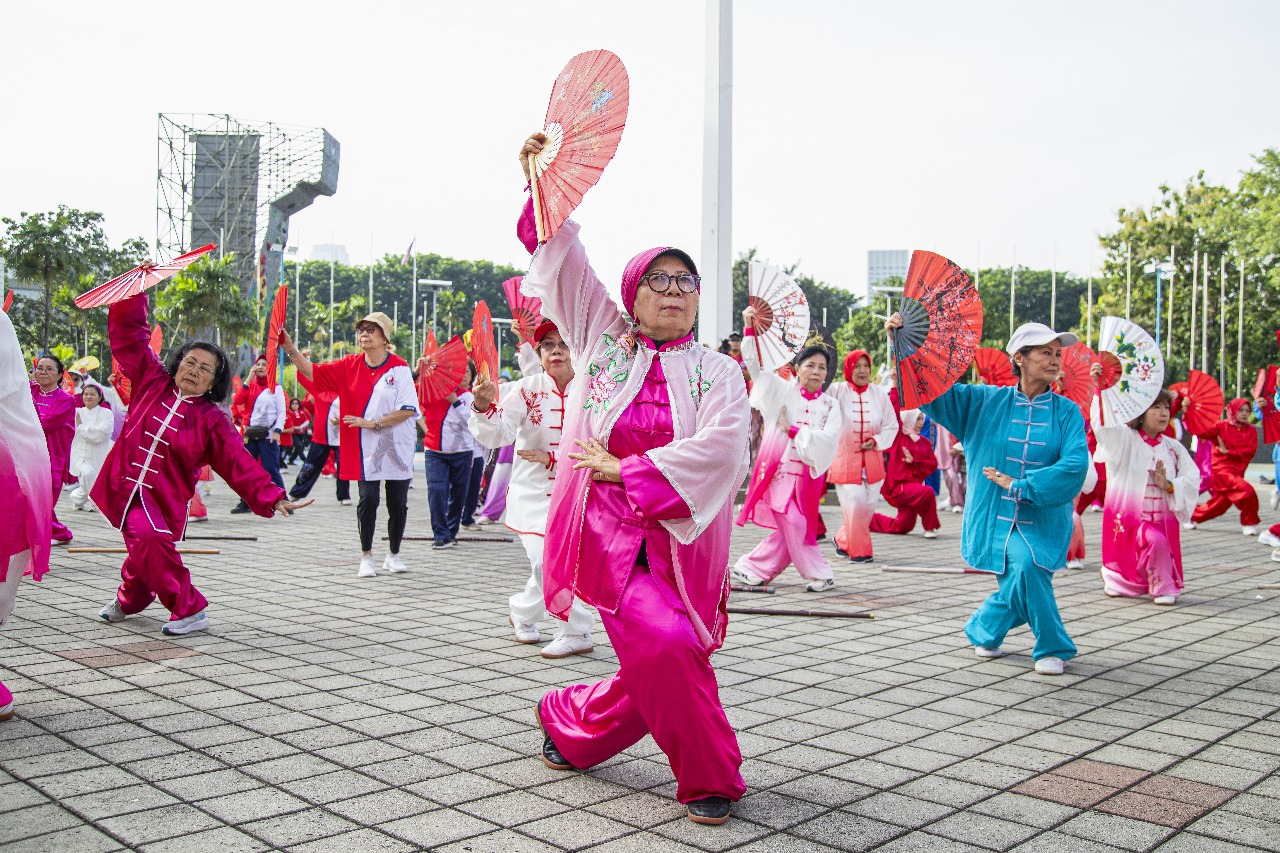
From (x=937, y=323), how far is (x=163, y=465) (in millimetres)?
4239

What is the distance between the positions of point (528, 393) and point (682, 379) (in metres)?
2.63

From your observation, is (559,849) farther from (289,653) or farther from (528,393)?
(528,393)

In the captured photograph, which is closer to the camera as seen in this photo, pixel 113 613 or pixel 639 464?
pixel 639 464

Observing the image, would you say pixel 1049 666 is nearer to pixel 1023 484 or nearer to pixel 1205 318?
pixel 1023 484

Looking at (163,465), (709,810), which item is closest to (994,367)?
(709,810)

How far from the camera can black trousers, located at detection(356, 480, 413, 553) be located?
8.62 metres

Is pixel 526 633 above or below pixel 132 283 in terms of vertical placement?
below

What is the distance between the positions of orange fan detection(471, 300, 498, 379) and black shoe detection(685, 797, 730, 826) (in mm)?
3576

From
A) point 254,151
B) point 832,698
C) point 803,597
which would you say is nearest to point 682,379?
point 832,698

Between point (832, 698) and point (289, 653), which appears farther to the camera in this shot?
point (289, 653)

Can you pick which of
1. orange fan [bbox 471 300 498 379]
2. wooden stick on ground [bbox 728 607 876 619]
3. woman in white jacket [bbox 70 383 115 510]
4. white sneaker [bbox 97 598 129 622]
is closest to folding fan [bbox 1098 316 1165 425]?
wooden stick on ground [bbox 728 607 876 619]

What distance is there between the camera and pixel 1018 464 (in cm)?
589

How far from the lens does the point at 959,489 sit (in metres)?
16.1

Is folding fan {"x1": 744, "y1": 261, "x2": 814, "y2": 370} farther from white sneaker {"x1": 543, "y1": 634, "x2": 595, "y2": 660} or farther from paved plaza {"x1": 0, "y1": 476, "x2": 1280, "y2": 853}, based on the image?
white sneaker {"x1": 543, "y1": 634, "x2": 595, "y2": 660}
